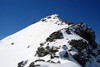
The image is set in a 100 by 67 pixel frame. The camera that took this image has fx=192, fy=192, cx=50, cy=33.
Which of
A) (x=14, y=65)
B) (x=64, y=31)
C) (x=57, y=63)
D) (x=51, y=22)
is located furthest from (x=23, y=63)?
(x=51, y=22)

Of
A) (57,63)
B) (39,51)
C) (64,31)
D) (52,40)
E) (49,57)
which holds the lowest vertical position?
(57,63)

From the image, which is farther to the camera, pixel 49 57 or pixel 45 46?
pixel 45 46

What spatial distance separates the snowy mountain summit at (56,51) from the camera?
5150 cm

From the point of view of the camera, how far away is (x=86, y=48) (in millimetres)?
62625

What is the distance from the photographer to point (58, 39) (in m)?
62.8

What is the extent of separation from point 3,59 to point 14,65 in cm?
920

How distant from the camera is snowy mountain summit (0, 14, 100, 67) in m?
51.5

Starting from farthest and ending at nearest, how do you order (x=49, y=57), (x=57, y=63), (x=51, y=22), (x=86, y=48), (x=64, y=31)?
(x=51, y=22), (x=64, y=31), (x=86, y=48), (x=49, y=57), (x=57, y=63)

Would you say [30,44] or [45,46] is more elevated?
[30,44]

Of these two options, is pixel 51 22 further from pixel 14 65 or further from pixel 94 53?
pixel 14 65

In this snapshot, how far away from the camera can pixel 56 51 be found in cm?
5453

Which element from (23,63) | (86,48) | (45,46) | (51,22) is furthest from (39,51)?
(51,22)

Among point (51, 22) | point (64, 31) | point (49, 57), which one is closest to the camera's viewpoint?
point (49, 57)

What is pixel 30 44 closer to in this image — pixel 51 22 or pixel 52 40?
pixel 52 40
